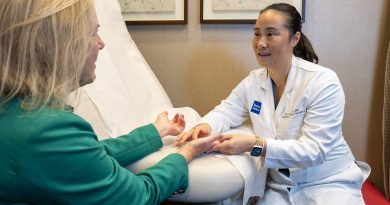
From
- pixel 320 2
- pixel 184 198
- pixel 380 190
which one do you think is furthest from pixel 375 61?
pixel 184 198

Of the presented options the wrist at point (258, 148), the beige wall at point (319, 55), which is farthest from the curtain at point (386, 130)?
the wrist at point (258, 148)

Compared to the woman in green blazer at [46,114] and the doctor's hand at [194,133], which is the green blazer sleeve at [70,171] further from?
the doctor's hand at [194,133]

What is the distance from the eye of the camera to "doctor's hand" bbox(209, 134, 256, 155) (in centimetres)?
110

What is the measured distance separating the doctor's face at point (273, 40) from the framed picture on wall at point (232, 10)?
16.1 inches

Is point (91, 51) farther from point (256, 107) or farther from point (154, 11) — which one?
point (154, 11)

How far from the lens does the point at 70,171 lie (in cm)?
66

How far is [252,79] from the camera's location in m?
1.45

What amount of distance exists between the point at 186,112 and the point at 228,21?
0.52 metres

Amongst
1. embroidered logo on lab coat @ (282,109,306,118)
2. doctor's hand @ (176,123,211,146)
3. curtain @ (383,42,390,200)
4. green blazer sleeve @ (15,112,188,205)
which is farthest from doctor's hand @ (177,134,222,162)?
curtain @ (383,42,390,200)

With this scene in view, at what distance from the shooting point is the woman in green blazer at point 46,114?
63 cm

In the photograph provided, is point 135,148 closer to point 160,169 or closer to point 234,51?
point 160,169

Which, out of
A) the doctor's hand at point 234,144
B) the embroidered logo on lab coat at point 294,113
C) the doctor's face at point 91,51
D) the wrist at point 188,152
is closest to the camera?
the doctor's face at point 91,51

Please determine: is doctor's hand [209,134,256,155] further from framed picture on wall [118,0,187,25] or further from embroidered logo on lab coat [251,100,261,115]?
framed picture on wall [118,0,187,25]

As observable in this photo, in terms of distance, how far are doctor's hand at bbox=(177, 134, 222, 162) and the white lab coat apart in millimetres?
209
